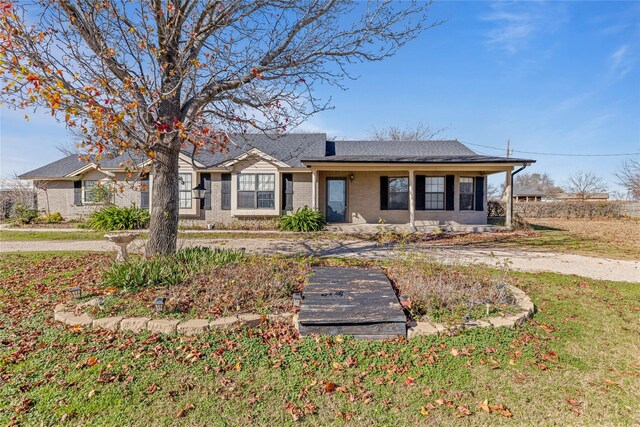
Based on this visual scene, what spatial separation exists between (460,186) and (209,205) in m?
12.1

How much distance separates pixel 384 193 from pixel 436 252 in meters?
7.18

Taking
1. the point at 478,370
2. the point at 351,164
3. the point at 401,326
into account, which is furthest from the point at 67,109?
the point at 351,164

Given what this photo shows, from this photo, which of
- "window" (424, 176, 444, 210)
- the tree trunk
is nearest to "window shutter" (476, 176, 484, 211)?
"window" (424, 176, 444, 210)

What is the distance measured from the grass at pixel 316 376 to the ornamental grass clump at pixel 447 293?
37cm

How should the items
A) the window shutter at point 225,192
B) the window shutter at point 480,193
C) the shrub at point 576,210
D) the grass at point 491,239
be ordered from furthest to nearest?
the shrub at point 576,210
the window shutter at point 225,192
the window shutter at point 480,193
the grass at point 491,239

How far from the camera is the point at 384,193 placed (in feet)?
48.7

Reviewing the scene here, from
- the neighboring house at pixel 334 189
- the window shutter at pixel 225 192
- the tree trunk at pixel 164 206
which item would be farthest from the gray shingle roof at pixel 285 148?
the tree trunk at pixel 164 206

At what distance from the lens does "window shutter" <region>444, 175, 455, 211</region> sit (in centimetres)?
1443

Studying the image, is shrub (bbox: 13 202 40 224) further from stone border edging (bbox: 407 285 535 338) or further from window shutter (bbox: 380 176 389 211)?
stone border edging (bbox: 407 285 535 338)

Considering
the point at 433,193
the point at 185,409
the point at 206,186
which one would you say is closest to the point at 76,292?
the point at 185,409

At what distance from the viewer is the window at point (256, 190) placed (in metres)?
14.7

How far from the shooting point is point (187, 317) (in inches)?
147

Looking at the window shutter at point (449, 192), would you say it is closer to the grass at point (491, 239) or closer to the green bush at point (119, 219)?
the grass at point (491, 239)

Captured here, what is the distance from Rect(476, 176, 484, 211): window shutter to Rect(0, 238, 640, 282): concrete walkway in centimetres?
570
